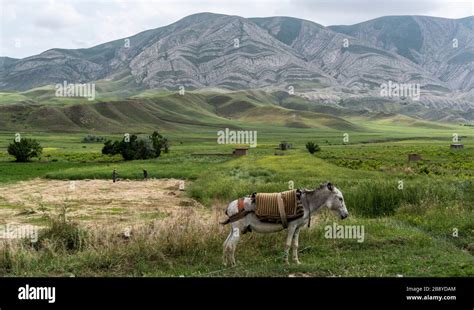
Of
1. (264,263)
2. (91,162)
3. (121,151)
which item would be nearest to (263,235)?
(264,263)

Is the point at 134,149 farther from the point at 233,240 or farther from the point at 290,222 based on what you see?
the point at 290,222

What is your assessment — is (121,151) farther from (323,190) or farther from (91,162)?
(323,190)

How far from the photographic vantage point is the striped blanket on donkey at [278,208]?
13703mm

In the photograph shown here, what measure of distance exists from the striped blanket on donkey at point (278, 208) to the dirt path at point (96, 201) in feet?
36.5

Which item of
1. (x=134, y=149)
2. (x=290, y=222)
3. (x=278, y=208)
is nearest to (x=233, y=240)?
(x=278, y=208)

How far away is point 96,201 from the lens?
38.3m

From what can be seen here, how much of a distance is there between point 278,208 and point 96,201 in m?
27.8

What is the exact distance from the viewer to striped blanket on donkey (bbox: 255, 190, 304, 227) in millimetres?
13703

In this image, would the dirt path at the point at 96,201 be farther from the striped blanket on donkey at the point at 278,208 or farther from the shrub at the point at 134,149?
the shrub at the point at 134,149

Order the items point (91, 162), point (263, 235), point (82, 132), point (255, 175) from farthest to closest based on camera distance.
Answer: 1. point (82, 132)
2. point (91, 162)
3. point (255, 175)
4. point (263, 235)

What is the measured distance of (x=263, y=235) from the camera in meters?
16.9

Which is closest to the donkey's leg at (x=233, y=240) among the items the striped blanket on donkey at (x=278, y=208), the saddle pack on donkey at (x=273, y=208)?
the saddle pack on donkey at (x=273, y=208)
